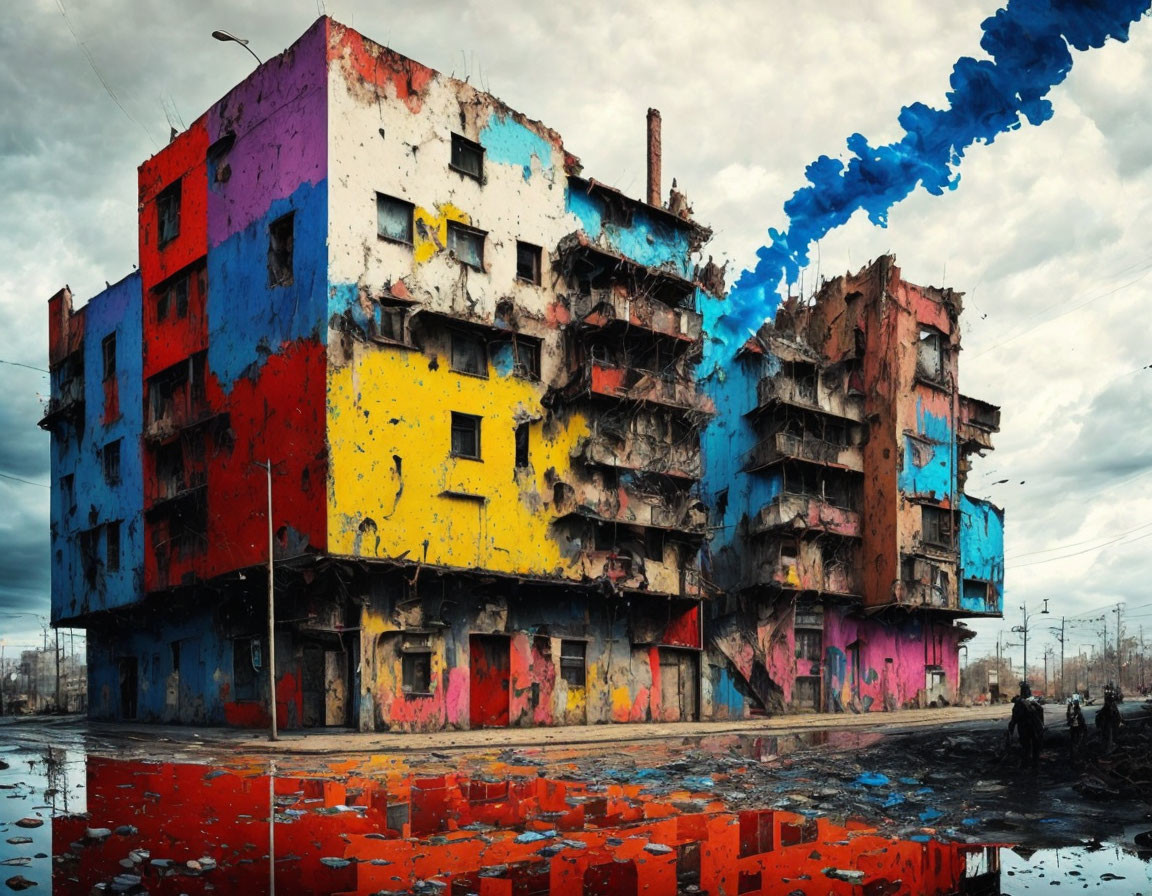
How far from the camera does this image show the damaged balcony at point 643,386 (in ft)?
121

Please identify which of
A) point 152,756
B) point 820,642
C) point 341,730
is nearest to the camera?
point 152,756

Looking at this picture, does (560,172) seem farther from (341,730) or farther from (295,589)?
(341,730)

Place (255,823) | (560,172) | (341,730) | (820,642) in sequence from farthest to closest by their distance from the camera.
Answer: (820,642), (560,172), (341,730), (255,823)

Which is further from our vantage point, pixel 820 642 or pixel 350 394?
pixel 820 642

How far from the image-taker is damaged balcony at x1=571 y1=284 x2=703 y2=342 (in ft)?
123

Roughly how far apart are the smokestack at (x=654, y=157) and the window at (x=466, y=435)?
16.2 metres

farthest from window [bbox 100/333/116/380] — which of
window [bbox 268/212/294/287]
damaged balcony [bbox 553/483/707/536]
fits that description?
damaged balcony [bbox 553/483/707/536]

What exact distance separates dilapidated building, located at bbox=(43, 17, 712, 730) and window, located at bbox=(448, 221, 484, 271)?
0.30ft

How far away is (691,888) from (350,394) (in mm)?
23264

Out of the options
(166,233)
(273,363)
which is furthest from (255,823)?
(166,233)

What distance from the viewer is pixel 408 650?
31.0m

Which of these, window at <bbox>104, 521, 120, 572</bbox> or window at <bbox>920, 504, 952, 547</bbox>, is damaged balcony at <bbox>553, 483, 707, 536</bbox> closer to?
window at <bbox>920, 504, 952, 547</bbox>

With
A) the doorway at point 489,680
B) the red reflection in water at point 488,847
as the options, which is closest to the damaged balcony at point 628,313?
the doorway at point 489,680

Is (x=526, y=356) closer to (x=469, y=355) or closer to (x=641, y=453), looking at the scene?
(x=469, y=355)
